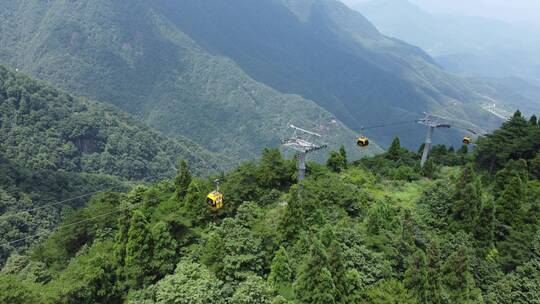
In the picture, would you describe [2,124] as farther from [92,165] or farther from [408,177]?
[408,177]

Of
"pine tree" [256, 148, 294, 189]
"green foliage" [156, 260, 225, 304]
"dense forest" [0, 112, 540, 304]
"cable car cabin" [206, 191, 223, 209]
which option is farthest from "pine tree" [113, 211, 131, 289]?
"pine tree" [256, 148, 294, 189]

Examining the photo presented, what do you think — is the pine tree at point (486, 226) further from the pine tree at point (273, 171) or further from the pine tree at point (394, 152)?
the pine tree at point (394, 152)

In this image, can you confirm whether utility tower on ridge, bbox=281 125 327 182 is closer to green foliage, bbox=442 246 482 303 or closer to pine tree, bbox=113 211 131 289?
green foliage, bbox=442 246 482 303

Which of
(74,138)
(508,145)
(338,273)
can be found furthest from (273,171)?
(74,138)

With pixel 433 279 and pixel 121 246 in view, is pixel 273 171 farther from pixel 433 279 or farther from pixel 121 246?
pixel 433 279

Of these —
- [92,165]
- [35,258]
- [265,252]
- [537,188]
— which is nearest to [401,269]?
[265,252]

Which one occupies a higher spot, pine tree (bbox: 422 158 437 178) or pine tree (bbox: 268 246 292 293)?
pine tree (bbox: 422 158 437 178)
